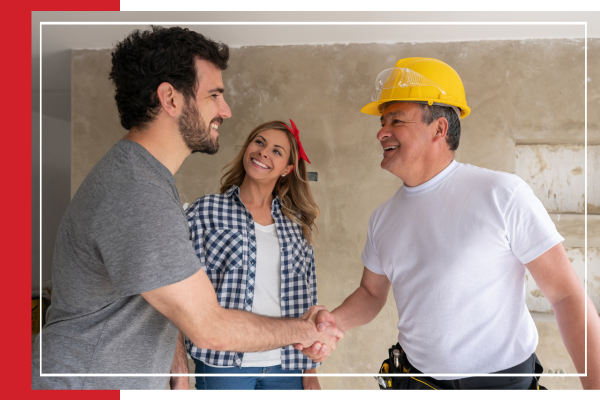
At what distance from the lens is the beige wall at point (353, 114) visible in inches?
65.8

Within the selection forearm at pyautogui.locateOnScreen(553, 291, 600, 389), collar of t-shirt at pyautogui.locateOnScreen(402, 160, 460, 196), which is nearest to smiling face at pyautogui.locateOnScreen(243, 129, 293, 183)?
collar of t-shirt at pyautogui.locateOnScreen(402, 160, 460, 196)

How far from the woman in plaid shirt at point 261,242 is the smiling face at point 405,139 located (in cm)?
37

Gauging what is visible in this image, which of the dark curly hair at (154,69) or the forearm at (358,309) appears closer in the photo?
the dark curly hair at (154,69)

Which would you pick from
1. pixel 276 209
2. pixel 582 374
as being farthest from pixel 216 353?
pixel 582 374

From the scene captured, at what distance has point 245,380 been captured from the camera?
70.2 inches

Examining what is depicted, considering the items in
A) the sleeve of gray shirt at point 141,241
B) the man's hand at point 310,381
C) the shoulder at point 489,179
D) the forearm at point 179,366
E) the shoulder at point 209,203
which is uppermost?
the shoulder at point 489,179

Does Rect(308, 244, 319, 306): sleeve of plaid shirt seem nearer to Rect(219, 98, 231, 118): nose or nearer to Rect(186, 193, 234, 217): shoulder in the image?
Rect(186, 193, 234, 217): shoulder

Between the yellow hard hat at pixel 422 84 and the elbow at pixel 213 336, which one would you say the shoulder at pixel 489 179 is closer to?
the yellow hard hat at pixel 422 84

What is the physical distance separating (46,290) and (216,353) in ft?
2.56

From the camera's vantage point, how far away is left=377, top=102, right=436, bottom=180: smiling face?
5.53 ft

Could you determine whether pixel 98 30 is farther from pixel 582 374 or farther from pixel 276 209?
pixel 582 374

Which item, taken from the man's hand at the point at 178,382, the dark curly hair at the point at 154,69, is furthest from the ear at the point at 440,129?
the man's hand at the point at 178,382

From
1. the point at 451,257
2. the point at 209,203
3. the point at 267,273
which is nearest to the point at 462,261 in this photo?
the point at 451,257

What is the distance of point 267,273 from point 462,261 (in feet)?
2.56
